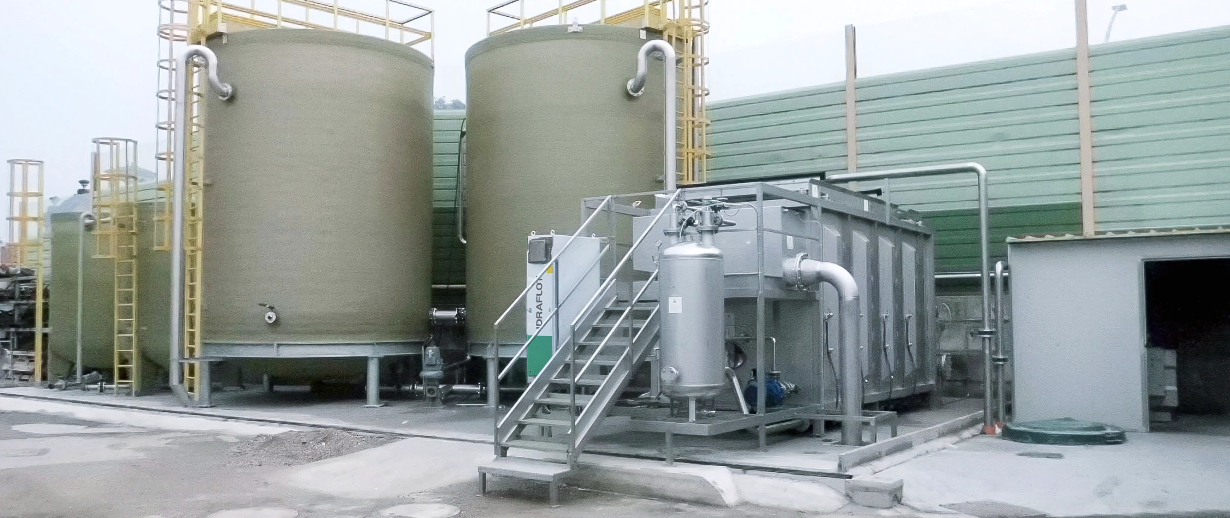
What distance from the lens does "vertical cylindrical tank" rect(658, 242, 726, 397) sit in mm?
9211

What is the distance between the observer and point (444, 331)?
18156mm

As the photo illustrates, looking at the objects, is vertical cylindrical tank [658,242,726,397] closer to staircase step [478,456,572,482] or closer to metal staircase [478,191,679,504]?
metal staircase [478,191,679,504]

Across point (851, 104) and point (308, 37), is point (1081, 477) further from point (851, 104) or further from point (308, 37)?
point (308, 37)

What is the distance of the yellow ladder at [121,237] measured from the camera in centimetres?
1803

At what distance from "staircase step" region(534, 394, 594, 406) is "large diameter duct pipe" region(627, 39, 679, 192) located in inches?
217

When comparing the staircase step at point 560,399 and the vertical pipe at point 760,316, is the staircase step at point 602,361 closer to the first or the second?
the staircase step at point 560,399

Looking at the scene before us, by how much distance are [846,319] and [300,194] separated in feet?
29.6

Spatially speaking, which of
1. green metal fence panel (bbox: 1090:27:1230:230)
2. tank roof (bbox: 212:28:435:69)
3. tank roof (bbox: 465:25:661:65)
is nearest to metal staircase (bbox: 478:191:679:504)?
tank roof (bbox: 465:25:661:65)

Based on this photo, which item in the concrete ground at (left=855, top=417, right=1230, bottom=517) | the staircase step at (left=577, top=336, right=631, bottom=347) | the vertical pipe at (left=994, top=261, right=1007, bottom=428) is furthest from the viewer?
the vertical pipe at (left=994, top=261, right=1007, bottom=428)

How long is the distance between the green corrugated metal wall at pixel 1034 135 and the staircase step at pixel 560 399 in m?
8.87

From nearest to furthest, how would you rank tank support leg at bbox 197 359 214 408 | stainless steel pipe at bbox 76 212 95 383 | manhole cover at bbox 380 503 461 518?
Result: manhole cover at bbox 380 503 461 518
tank support leg at bbox 197 359 214 408
stainless steel pipe at bbox 76 212 95 383

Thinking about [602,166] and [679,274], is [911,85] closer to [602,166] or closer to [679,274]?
[602,166]

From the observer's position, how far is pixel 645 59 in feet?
47.6

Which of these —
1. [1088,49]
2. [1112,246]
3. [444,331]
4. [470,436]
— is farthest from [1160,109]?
[444,331]
